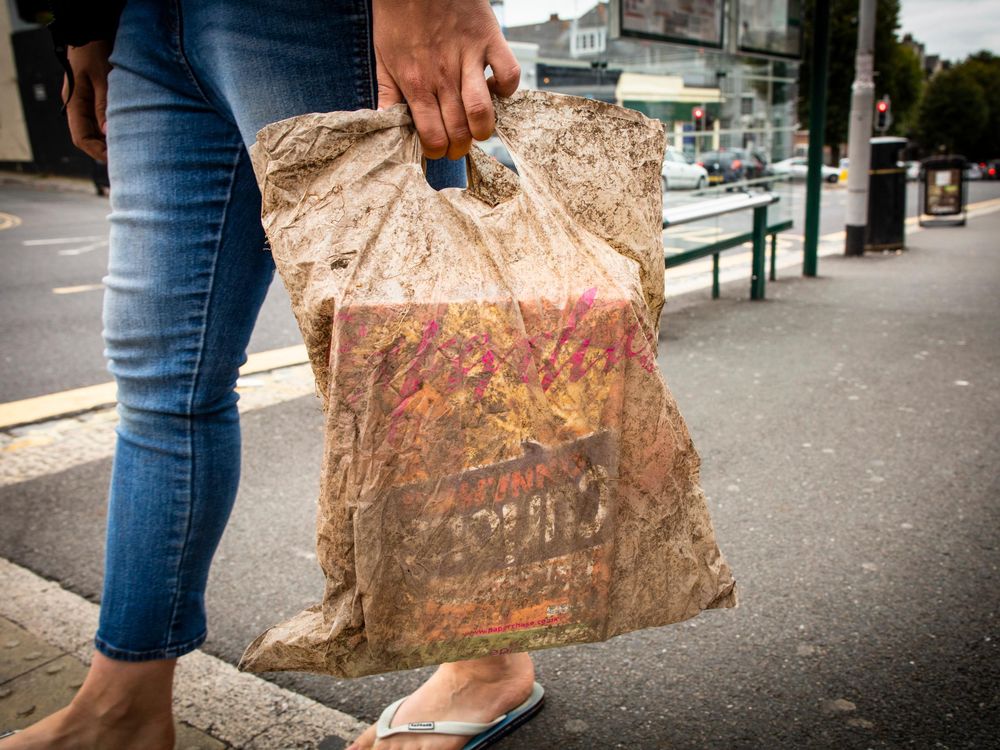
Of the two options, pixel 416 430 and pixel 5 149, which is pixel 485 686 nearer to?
pixel 416 430

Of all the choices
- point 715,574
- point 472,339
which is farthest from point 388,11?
point 715,574

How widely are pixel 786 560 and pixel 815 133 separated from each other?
600 cm

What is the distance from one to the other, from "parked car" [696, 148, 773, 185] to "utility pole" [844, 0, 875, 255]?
7.48ft

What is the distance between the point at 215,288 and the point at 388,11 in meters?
0.55

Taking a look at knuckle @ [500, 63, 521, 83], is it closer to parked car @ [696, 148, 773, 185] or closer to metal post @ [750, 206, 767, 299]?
parked car @ [696, 148, 773, 185]

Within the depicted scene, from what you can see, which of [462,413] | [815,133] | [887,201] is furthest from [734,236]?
[462,413]

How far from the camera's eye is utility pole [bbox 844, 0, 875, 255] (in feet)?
27.6

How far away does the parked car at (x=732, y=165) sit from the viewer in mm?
5934

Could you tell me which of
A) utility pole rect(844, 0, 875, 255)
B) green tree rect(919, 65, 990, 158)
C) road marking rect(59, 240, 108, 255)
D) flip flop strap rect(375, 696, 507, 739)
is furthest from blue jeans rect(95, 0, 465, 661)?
green tree rect(919, 65, 990, 158)

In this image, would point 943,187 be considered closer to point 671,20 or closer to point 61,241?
point 671,20

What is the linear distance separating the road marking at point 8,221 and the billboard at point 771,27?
1191 centimetres

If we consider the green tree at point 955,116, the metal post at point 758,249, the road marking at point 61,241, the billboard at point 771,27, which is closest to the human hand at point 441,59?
the metal post at point 758,249

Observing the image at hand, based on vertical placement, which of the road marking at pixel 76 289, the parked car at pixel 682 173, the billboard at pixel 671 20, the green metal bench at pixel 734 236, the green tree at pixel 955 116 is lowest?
the road marking at pixel 76 289

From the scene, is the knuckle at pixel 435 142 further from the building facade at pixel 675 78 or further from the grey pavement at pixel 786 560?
the building facade at pixel 675 78
